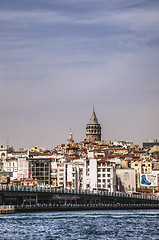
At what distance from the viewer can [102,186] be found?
6900 inches

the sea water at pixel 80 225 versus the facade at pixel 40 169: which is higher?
the facade at pixel 40 169

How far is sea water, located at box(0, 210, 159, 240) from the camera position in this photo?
95875 millimetres

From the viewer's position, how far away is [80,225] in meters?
109

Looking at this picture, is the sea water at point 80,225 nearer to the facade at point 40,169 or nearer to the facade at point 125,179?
the facade at point 125,179

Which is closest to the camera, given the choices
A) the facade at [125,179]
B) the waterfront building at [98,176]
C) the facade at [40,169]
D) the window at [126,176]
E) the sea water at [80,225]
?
the sea water at [80,225]

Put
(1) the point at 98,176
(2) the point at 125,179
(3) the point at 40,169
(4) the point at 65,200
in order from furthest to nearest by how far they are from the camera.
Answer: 1. (3) the point at 40,169
2. (2) the point at 125,179
3. (1) the point at 98,176
4. (4) the point at 65,200

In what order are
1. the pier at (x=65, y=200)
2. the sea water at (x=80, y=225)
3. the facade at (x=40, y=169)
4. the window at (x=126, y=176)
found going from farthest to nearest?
the facade at (x=40, y=169) < the window at (x=126, y=176) < the pier at (x=65, y=200) < the sea water at (x=80, y=225)

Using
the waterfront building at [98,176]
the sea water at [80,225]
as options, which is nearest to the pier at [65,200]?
the sea water at [80,225]

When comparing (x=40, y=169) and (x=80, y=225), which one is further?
(x=40, y=169)

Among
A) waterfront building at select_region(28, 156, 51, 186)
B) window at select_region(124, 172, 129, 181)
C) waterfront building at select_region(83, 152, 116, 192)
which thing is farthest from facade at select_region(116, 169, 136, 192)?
waterfront building at select_region(28, 156, 51, 186)

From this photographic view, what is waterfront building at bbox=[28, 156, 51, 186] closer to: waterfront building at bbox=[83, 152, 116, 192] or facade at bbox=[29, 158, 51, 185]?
facade at bbox=[29, 158, 51, 185]

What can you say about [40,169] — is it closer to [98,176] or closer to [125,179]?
[98,176]

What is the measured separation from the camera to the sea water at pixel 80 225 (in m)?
95.9

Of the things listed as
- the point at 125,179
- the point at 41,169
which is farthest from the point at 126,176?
the point at 41,169
